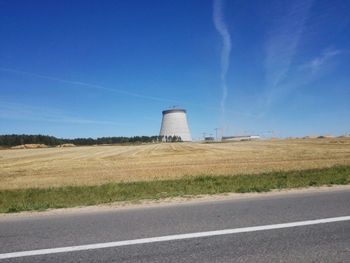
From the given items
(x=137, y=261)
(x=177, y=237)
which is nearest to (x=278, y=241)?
(x=177, y=237)

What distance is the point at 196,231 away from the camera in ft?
19.1

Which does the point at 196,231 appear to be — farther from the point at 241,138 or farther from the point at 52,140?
the point at 241,138

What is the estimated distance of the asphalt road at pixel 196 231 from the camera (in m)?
4.67

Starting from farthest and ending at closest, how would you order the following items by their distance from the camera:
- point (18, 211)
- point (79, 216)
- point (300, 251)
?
point (18, 211), point (79, 216), point (300, 251)

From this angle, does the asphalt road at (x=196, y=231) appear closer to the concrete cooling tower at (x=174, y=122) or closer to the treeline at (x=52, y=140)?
the concrete cooling tower at (x=174, y=122)

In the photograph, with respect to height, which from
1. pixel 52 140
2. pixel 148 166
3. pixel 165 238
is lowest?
pixel 165 238

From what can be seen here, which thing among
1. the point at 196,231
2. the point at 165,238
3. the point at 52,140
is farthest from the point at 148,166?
the point at 52,140

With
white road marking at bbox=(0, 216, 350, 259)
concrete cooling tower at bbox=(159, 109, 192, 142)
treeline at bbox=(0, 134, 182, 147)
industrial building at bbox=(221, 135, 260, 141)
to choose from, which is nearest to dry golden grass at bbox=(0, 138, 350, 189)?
white road marking at bbox=(0, 216, 350, 259)

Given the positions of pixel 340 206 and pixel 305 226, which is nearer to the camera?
pixel 305 226

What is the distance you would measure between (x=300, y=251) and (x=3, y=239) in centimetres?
426

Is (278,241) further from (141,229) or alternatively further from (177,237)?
(141,229)

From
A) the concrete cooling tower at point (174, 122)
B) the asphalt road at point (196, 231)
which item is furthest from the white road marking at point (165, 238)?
the concrete cooling tower at point (174, 122)

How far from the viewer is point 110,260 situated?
15.1 feet

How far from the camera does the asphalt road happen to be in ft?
15.3
